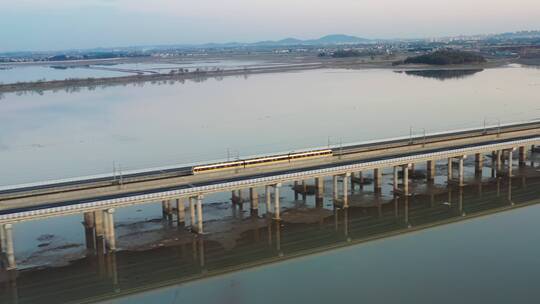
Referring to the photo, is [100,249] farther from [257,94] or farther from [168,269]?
[257,94]

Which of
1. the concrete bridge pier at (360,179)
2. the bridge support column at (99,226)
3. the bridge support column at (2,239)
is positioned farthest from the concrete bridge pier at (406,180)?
the bridge support column at (2,239)

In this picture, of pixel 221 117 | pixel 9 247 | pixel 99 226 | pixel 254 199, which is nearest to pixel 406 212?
pixel 254 199

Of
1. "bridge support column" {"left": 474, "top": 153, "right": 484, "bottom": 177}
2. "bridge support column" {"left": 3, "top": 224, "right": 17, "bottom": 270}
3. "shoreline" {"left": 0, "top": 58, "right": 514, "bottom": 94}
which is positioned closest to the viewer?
"bridge support column" {"left": 3, "top": 224, "right": 17, "bottom": 270}

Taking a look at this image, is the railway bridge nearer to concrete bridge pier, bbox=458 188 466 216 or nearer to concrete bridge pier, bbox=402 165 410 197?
concrete bridge pier, bbox=402 165 410 197

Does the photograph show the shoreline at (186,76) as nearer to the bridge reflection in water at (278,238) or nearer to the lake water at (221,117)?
the lake water at (221,117)

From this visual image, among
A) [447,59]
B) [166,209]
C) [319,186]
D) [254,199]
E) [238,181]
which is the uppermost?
[447,59]

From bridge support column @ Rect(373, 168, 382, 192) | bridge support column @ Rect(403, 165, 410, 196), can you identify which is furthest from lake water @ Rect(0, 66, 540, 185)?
bridge support column @ Rect(403, 165, 410, 196)

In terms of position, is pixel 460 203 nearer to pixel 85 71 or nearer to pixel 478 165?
pixel 478 165
